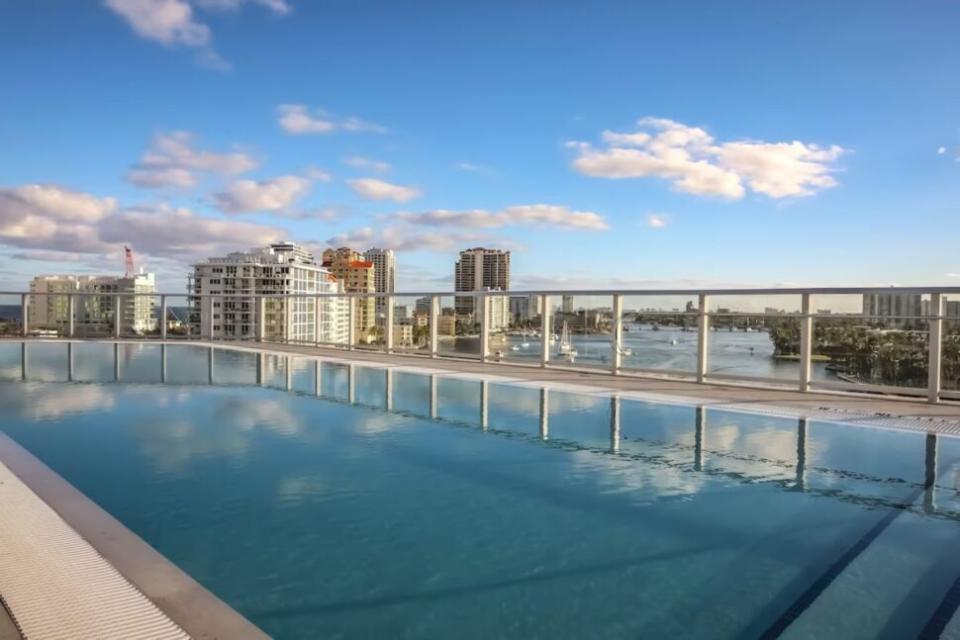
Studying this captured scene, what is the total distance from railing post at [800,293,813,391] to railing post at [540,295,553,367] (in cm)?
364

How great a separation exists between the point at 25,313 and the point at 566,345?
14.0 metres

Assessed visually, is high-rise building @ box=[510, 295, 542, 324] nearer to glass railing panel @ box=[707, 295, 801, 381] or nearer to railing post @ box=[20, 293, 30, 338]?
glass railing panel @ box=[707, 295, 801, 381]

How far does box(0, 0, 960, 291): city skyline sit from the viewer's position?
9.43 metres

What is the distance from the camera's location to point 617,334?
28.2 feet

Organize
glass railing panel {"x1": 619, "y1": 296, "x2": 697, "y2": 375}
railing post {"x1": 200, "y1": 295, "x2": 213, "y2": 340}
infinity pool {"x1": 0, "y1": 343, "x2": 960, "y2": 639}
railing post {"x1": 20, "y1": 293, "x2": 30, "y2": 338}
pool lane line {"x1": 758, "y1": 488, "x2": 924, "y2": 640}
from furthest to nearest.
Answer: railing post {"x1": 200, "y1": 295, "x2": 213, "y2": 340} → railing post {"x1": 20, "y1": 293, "x2": 30, "y2": 338} → glass railing panel {"x1": 619, "y1": 296, "x2": 697, "y2": 375} → infinity pool {"x1": 0, "y1": 343, "x2": 960, "y2": 639} → pool lane line {"x1": 758, "y1": 488, "x2": 924, "y2": 640}

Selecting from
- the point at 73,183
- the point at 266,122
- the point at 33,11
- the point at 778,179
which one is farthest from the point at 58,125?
the point at 778,179

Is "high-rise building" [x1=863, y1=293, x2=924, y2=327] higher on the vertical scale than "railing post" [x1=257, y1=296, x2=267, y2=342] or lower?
higher

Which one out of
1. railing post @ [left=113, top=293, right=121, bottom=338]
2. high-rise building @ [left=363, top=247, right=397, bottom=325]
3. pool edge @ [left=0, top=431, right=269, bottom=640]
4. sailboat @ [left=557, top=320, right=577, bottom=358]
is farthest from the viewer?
high-rise building @ [left=363, top=247, right=397, bottom=325]

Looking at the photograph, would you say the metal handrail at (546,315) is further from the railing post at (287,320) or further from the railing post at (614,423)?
the railing post at (614,423)

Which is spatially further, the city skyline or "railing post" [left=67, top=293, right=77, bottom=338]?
"railing post" [left=67, top=293, right=77, bottom=338]

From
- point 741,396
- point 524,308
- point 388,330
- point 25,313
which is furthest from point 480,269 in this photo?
point 741,396

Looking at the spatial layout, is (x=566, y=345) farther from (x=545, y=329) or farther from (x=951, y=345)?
(x=951, y=345)

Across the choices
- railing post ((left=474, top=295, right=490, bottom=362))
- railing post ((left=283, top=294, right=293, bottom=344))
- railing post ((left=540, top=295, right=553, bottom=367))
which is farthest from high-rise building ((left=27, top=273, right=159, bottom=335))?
railing post ((left=540, top=295, right=553, bottom=367))

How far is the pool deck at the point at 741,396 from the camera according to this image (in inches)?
214
